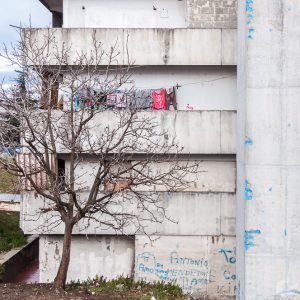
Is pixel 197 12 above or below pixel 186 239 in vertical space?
above

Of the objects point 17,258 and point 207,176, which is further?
point 17,258

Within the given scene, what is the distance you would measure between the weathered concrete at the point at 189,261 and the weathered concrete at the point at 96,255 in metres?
0.61

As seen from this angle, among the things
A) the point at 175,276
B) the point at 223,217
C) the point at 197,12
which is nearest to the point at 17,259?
the point at 175,276

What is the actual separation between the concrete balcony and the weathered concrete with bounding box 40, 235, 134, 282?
16.8 ft

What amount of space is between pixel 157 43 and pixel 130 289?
6.69 m

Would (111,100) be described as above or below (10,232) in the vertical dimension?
above

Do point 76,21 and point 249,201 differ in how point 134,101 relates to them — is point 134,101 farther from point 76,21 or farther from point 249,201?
point 249,201

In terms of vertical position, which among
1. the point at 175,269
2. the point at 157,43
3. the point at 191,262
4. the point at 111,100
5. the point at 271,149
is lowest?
the point at 175,269

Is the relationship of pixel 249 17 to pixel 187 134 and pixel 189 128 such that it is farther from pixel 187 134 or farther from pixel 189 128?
pixel 187 134

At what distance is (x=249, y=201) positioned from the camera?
11023 mm

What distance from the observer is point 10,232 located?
2195 centimetres

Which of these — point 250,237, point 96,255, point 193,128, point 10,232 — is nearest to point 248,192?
point 250,237

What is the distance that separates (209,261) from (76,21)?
26.5 feet

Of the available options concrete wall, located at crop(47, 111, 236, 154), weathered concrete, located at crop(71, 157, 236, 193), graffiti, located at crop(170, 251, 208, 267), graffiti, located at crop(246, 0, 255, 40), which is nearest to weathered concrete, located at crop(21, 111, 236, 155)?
concrete wall, located at crop(47, 111, 236, 154)
